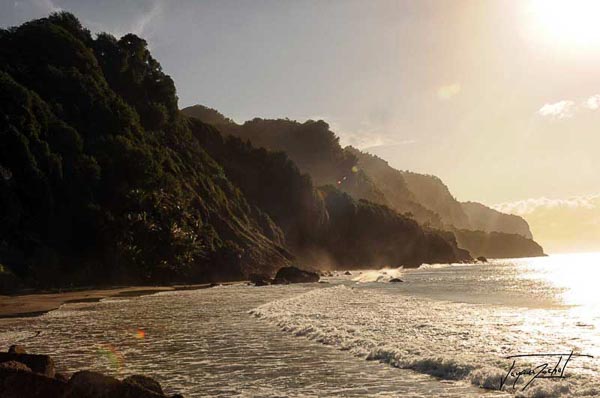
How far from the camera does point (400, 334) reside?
942 inches

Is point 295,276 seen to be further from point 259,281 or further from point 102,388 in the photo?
point 102,388

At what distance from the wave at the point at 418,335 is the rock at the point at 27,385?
35.9 ft

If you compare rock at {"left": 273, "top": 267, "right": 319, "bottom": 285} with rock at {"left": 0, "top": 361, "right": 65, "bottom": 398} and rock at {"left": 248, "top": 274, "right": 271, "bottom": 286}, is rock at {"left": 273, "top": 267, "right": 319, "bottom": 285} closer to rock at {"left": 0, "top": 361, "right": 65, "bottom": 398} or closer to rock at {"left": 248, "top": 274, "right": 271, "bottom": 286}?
rock at {"left": 248, "top": 274, "right": 271, "bottom": 286}

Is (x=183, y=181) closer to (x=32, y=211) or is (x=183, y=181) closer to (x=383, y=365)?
(x=32, y=211)

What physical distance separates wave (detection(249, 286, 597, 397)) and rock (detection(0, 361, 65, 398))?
10957 millimetres

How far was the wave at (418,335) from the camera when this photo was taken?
15.6 m

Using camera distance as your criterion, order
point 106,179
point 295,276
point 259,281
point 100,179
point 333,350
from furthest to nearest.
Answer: point 295,276, point 106,179, point 100,179, point 259,281, point 333,350

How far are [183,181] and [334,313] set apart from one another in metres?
71.5

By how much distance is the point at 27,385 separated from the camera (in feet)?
35.5

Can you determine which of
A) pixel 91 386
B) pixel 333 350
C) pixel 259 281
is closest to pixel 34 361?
pixel 91 386

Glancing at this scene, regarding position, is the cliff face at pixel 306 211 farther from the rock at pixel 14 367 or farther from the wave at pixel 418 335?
the rock at pixel 14 367

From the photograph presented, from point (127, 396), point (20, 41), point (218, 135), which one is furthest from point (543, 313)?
point (218, 135)

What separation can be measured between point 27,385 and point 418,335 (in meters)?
17.4

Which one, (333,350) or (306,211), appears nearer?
(333,350)
